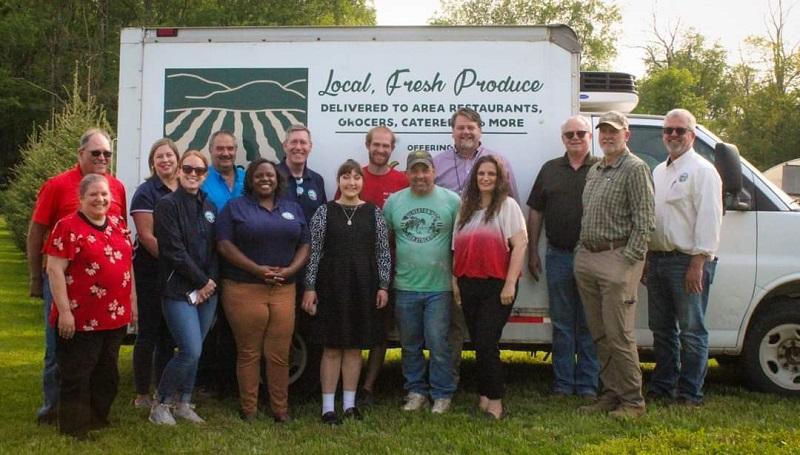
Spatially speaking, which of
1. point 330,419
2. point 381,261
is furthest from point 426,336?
point 330,419

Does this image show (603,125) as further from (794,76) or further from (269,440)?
(794,76)

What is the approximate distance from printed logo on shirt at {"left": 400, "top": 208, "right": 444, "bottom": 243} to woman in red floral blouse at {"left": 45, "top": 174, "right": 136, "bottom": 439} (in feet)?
6.02

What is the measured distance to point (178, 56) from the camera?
6.03 meters

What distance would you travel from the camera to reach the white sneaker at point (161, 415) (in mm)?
5266

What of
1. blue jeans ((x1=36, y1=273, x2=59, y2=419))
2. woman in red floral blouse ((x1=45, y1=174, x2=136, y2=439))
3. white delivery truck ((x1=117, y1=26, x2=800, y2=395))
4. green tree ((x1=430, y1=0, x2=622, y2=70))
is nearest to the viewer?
woman in red floral blouse ((x1=45, y1=174, x2=136, y2=439))

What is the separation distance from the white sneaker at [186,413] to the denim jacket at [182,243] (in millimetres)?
821

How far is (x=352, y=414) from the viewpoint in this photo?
547cm

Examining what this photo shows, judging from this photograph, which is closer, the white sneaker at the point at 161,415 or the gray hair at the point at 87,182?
the gray hair at the point at 87,182

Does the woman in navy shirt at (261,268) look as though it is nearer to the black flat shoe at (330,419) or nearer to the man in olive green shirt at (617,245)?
the black flat shoe at (330,419)

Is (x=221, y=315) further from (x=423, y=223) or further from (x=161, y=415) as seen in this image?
(x=423, y=223)

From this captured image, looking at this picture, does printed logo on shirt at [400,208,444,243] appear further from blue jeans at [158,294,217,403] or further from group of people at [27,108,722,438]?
blue jeans at [158,294,217,403]

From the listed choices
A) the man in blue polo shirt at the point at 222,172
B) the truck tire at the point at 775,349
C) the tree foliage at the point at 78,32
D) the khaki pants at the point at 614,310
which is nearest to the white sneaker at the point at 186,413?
the man in blue polo shirt at the point at 222,172

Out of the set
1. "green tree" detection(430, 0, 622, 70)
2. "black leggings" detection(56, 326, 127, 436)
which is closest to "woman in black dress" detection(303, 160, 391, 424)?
"black leggings" detection(56, 326, 127, 436)

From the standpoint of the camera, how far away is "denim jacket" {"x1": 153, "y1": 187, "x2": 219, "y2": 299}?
5055mm
